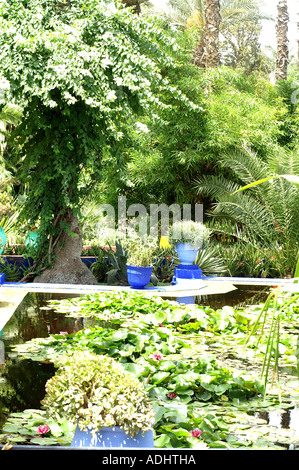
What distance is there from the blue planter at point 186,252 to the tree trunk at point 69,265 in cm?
159

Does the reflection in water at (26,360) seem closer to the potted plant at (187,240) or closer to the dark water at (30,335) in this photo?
the dark water at (30,335)

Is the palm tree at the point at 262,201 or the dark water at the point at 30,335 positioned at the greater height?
the palm tree at the point at 262,201

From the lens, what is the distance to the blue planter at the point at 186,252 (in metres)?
9.46

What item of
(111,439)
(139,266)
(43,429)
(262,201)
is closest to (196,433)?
(111,439)

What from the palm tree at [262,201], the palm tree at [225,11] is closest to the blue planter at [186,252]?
the palm tree at [262,201]

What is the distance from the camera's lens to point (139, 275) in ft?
27.8

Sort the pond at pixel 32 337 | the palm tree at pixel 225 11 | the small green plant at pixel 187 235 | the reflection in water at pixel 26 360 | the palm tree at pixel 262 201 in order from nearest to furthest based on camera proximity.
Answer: the pond at pixel 32 337 < the reflection in water at pixel 26 360 < the small green plant at pixel 187 235 < the palm tree at pixel 262 201 < the palm tree at pixel 225 11

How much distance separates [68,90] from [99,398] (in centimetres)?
635

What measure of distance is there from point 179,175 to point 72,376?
10652 mm

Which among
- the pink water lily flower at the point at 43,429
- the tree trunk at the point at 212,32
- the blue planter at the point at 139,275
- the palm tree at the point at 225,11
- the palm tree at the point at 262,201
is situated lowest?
the pink water lily flower at the point at 43,429

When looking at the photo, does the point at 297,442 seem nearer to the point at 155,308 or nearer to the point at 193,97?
the point at 155,308

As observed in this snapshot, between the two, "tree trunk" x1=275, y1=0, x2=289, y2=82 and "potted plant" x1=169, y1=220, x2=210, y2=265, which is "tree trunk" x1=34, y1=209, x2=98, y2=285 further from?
"tree trunk" x1=275, y1=0, x2=289, y2=82

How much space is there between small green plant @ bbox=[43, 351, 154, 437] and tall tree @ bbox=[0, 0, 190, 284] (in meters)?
5.23

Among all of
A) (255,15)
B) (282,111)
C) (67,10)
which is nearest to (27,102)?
(67,10)
